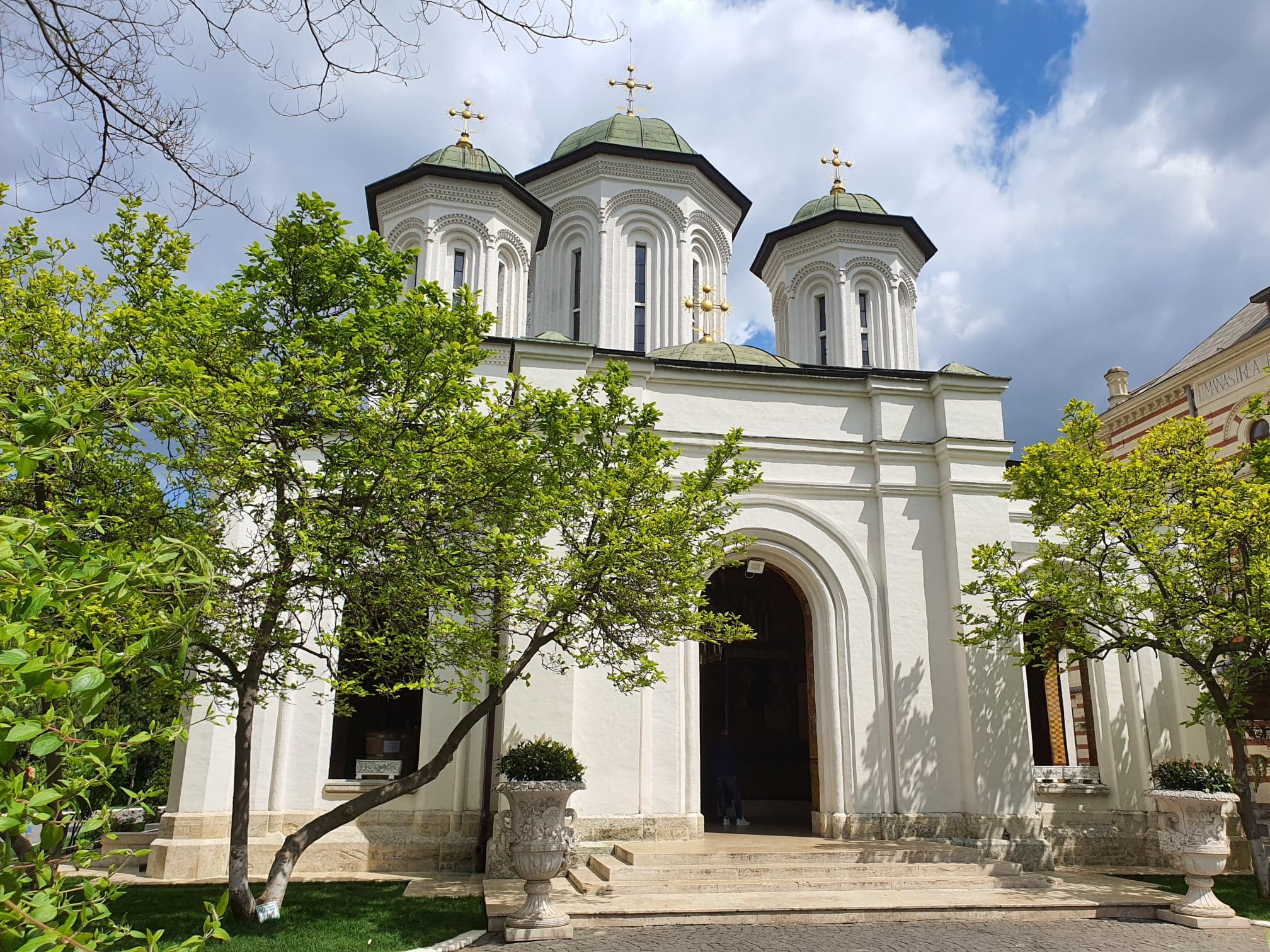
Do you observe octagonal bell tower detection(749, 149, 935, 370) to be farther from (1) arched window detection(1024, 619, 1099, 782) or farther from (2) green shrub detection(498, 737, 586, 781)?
(2) green shrub detection(498, 737, 586, 781)

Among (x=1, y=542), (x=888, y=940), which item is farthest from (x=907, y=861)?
(x=1, y=542)

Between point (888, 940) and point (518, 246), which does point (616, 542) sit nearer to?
point (888, 940)

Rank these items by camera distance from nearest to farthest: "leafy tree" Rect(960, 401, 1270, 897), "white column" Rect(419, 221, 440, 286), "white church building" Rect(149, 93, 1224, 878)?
"leafy tree" Rect(960, 401, 1270, 897) → "white church building" Rect(149, 93, 1224, 878) → "white column" Rect(419, 221, 440, 286)

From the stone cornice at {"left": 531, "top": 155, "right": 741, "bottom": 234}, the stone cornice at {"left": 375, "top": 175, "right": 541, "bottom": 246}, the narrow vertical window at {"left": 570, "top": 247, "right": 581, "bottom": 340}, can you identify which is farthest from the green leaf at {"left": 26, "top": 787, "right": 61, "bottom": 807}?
the stone cornice at {"left": 531, "top": 155, "right": 741, "bottom": 234}

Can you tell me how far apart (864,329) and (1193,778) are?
12.9 metres

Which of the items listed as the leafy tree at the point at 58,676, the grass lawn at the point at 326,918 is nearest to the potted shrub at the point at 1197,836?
the grass lawn at the point at 326,918

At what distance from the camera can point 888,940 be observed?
8227 millimetres

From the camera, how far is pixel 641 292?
19.5 metres

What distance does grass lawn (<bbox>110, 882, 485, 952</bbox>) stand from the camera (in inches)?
308

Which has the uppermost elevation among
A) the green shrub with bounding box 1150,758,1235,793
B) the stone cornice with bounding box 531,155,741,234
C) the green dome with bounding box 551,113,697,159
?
the green dome with bounding box 551,113,697,159

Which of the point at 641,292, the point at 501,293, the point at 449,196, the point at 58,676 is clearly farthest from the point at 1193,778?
the point at 449,196

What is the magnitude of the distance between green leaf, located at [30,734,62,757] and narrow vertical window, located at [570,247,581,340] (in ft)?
58.6

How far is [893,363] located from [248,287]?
15.6 metres

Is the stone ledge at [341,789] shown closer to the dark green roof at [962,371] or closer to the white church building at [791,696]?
the white church building at [791,696]
